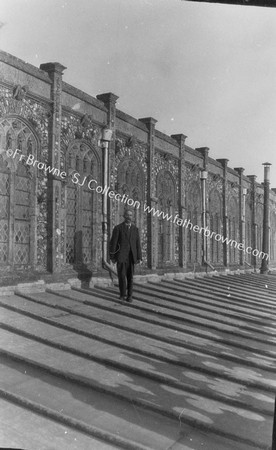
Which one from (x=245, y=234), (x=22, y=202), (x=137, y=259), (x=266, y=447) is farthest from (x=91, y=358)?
(x=245, y=234)

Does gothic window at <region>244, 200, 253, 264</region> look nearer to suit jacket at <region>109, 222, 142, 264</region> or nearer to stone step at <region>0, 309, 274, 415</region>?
Result: suit jacket at <region>109, 222, 142, 264</region>

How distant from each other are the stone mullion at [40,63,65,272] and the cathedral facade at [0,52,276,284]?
2 cm

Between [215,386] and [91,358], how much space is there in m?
1.48

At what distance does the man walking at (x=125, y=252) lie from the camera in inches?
372

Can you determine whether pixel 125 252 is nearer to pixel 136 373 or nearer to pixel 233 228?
pixel 136 373

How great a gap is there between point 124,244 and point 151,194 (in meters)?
5.72

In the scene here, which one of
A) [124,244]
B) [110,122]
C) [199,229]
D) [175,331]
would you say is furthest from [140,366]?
[199,229]

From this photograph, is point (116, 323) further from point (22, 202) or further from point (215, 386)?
point (22, 202)

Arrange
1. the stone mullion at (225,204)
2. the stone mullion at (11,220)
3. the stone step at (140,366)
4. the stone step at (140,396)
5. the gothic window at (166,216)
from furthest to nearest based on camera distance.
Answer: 1. the stone mullion at (225,204)
2. the gothic window at (166,216)
3. the stone mullion at (11,220)
4. the stone step at (140,366)
5. the stone step at (140,396)

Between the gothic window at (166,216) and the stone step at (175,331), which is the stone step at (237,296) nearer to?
the gothic window at (166,216)

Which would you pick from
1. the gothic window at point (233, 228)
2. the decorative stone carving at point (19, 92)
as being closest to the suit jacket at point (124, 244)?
the decorative stone carving at point (19, 92)

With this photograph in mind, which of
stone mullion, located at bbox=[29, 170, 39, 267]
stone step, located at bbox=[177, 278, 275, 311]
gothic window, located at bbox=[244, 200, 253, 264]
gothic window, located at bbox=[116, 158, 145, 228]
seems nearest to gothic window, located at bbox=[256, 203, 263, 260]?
gothic window, located at bbox=[244, 200, 253, 264]

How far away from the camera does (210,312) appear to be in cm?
955

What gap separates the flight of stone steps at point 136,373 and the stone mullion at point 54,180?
4.73ft
